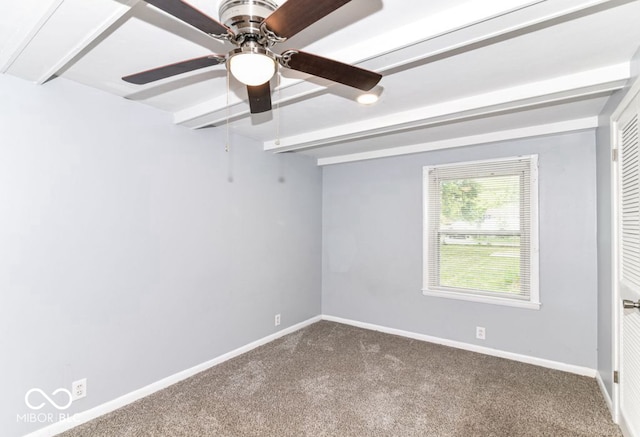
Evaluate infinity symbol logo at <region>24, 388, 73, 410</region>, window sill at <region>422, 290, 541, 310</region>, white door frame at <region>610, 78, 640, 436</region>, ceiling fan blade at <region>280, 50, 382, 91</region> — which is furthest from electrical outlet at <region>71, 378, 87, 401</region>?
white door frame at <region>610, 78, 640, 436</region>

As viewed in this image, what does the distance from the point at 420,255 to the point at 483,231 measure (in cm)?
71

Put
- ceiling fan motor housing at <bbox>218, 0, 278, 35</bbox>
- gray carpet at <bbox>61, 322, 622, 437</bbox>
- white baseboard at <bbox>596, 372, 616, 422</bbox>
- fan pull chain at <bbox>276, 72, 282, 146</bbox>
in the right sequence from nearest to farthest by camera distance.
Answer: ceiling fan motor housing at <bbox>218, 0, 278, 35</bbox> < fan pull chain at <bbox>276, 72, 282, 146</bbox> < gray carpet at <bbox>61, 322, 622, 437</bbox> < white baseboard at <bbox>596, 372, 616, 422</bbox>

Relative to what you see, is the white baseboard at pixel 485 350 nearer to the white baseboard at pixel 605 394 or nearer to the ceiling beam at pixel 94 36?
the white baseboard at pixel 605 394

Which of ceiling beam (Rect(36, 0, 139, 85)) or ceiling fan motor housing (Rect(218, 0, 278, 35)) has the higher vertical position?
ceiling beam (Rect(36, 0, 139, 85))

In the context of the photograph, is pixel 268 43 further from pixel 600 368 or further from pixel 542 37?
pixel 600 368

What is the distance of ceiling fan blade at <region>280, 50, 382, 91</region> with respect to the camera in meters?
1.32

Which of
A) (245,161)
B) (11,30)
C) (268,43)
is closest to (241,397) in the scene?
(245,161)

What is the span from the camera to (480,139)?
3.36m

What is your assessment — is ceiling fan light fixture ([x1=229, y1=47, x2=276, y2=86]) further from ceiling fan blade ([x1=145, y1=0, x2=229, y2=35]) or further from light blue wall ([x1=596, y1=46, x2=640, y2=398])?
light blue wall ([x1=596, y1=46, x2=640, y2=398])

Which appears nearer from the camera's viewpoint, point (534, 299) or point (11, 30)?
point (11, 30)

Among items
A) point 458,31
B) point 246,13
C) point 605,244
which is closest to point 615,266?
point 605,244

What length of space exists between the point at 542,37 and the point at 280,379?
2929mm

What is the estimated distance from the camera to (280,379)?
2.85 m

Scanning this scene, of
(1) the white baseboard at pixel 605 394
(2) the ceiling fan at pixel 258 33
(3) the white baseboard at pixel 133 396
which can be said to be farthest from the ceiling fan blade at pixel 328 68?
(1) the white baseboard at pixel 605 394
